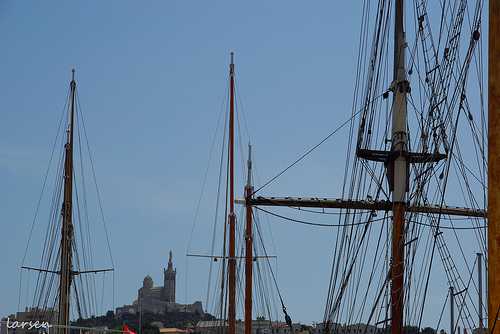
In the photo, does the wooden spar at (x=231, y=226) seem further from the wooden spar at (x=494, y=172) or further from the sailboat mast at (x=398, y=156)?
the wooden spar at (x=494, y=172)

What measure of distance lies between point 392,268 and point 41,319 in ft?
73.7

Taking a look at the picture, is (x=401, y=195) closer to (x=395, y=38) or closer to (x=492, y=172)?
(x=395, y=38)

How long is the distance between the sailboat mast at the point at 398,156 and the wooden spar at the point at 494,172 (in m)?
9.20

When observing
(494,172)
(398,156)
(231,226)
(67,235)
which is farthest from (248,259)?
(494,172)

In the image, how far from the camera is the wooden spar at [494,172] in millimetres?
7341

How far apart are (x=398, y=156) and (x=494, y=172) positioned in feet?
38.0

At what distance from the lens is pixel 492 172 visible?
7.62 meters

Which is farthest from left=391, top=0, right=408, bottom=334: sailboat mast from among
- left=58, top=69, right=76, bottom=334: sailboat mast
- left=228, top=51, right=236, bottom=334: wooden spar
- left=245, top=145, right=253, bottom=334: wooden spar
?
left=58, top=69, right=76, bottom=334: sailboat mast

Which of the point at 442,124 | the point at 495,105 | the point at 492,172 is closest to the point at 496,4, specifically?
the point at 495,105

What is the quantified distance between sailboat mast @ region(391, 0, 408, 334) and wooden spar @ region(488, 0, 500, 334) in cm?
920

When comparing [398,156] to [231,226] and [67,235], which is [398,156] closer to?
[231,226]

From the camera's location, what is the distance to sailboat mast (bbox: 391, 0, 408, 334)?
17.1 metres

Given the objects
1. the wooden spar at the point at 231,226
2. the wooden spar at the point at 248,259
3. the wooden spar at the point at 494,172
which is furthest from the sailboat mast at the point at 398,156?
the wooden spar at the point at 231,226

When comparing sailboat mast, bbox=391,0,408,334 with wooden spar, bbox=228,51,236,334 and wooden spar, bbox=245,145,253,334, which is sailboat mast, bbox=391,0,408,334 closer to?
wooden spar, bbox=245,145,253,334
